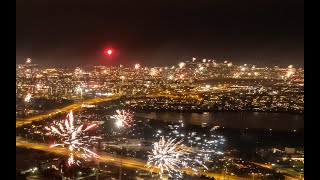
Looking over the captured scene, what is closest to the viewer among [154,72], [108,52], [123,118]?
[108,52]

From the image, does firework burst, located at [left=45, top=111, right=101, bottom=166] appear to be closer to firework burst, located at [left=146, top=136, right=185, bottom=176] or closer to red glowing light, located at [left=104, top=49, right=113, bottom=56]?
firework burst, located at [left=146, top=136, right=185, bottom=176]

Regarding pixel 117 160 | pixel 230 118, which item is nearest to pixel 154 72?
pixel 230 118

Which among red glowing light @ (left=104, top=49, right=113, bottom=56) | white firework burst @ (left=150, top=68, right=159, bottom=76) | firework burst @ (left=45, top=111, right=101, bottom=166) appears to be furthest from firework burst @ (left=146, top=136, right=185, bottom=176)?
white firework burst @ (left=150, top=68, right=159, bottom=76)

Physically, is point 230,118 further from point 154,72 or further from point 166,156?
point 166,156

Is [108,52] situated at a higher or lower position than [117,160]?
higher

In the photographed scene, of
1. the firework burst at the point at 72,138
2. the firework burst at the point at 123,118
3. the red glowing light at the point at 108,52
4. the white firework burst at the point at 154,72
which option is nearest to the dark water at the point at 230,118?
the firework burst at the point at 123,118

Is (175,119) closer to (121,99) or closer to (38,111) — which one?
(121,99)

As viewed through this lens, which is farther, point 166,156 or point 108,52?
point 166,156

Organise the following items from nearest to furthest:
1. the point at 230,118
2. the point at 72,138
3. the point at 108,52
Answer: the point at 108,52
the point at 72,138
the point at 230,118
